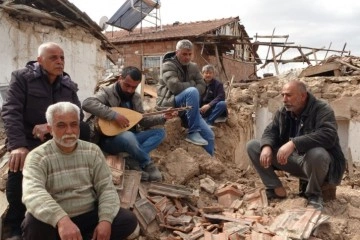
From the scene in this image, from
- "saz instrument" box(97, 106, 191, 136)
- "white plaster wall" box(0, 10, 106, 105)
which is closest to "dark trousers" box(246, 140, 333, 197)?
"saz instrument" box(97, 106, 191, 136)

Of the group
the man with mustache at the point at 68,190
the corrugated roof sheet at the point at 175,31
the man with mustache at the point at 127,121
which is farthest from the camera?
the corrugated roof sheet at the point at 175,31

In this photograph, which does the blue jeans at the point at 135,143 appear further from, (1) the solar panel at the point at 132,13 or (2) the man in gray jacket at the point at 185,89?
(1) the solar panel at the point at 132,13

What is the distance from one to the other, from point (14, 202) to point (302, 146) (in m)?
3.16

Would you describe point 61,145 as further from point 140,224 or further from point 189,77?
point 189,77

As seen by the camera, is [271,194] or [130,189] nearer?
[130,189]

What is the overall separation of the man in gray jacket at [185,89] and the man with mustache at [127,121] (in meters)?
0.84

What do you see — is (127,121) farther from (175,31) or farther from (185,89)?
(175,31)

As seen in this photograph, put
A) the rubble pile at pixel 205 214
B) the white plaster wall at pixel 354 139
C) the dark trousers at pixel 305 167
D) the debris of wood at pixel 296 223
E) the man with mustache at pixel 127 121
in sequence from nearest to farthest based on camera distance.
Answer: the debris of wood at pixel 296 223 → the rubble pile at pixel 205 214 → the dark trousers at pixel 305 167 → the man with mustache at pixel 127 121 → the white plaster wall at pixel 354 139

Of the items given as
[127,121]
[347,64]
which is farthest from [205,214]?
[347,64]

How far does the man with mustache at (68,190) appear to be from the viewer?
2912 mm

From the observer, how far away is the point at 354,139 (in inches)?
375

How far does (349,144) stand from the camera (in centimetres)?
960

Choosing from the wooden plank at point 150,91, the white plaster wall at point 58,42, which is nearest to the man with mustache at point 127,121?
the white plaster wall at point 58,42

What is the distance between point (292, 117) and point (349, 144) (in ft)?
18.7
